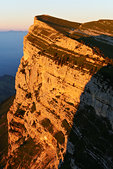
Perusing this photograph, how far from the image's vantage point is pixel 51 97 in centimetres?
5003

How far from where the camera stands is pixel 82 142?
36.0 metres

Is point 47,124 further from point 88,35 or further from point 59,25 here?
point 59,25

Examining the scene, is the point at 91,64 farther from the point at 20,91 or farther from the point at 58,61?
the point at 20,91

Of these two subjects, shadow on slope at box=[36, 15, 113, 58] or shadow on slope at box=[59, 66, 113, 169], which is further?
shadow on slope at box=[36, 15, 113, 58]

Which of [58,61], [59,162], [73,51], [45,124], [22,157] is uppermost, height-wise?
[73,51]

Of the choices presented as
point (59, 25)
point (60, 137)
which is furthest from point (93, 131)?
point (59, 25)

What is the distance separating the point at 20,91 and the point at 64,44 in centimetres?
3673

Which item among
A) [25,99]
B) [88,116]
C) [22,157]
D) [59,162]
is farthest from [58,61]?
[22,157]

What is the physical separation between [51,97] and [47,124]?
Answer: 10856 millimetres

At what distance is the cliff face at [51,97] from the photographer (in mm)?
38281

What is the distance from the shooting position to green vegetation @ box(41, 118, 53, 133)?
47.9 m

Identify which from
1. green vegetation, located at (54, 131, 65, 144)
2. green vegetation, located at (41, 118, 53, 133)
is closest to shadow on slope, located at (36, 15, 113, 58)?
green vegetation, located at (41, 118, 53, 133)

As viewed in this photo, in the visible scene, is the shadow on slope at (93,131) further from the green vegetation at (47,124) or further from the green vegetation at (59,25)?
the green vegetation at (59,25)

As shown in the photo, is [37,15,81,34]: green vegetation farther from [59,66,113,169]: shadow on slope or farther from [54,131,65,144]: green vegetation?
[54,131,65,144]: green vegetation
